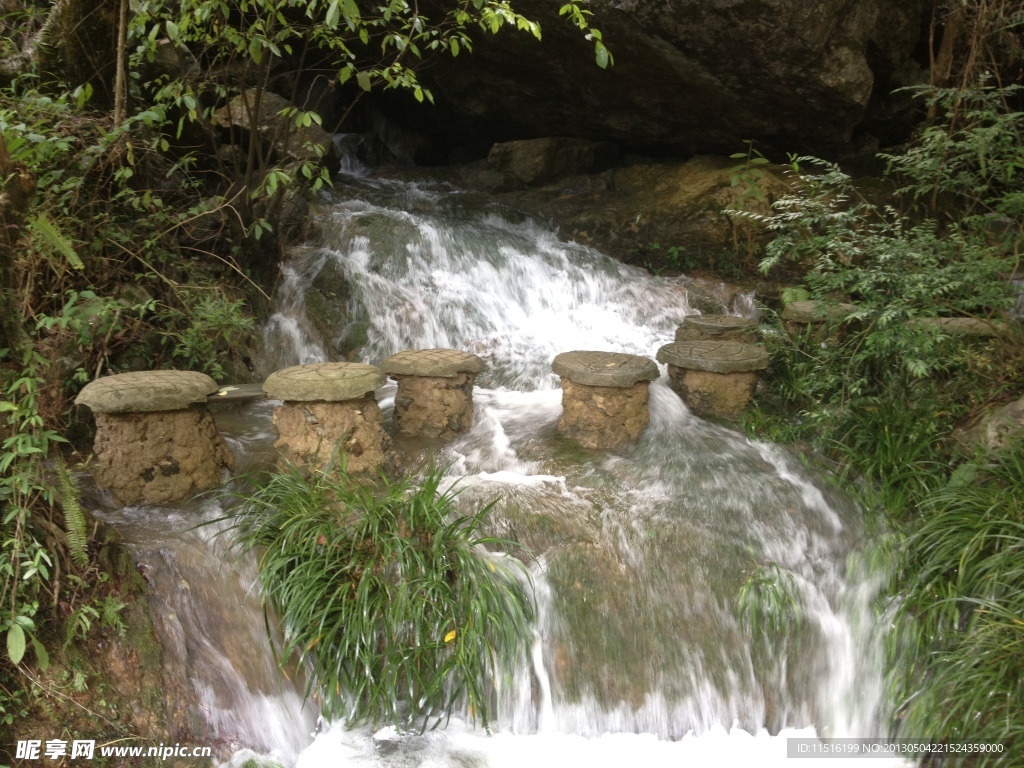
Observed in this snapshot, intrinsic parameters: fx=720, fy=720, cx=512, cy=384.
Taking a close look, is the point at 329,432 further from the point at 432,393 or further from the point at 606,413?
the point at 606,413

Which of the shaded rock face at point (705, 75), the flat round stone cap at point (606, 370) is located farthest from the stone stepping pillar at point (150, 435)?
the shaded rock face at point (705, 75)

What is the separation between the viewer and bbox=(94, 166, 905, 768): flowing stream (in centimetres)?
353

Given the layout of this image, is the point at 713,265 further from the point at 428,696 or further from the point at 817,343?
the point at 428,696

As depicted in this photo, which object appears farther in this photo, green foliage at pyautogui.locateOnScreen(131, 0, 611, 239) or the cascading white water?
green foliage at pyautogui.locateOnScreen(131, 0, 611, 239)

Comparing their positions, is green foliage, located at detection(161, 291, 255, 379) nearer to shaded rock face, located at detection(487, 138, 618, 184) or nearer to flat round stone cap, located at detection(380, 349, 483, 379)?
flat round stone cap, located at detection(380, 349, 483, 379)

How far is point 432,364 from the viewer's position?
494cm

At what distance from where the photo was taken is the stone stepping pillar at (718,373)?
536cm

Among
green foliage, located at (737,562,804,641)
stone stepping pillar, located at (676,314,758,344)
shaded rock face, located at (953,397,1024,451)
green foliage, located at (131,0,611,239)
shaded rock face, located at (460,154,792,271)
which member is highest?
green foliage, located at (131,0,611,239)

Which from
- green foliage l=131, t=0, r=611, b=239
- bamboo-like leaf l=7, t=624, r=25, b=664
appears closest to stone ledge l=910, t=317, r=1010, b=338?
green foliage l=131, t=0, r=611, b=239

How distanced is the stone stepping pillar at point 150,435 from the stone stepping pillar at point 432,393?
1294mm

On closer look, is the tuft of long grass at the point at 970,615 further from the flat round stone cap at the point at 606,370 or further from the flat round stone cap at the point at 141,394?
the flat round stone cap at the point at 141,394

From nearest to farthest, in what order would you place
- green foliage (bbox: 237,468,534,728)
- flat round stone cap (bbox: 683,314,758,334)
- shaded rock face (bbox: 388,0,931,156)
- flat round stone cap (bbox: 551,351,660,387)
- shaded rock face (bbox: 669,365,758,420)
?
green foliage (bbox: 237,468,534,728) → flat round stone cap (bbox: 551,351,660,387) → shaded rock face (bbox: 669,365,758,420) → flat round stone cap (bbox: 683,314,758,334) → shaded rock face (bbox: 388,0,931,156)

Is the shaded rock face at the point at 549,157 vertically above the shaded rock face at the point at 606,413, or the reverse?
the shaded rock face at the point at 549,157

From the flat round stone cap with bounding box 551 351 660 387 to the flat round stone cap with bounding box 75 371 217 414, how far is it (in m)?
2.36
